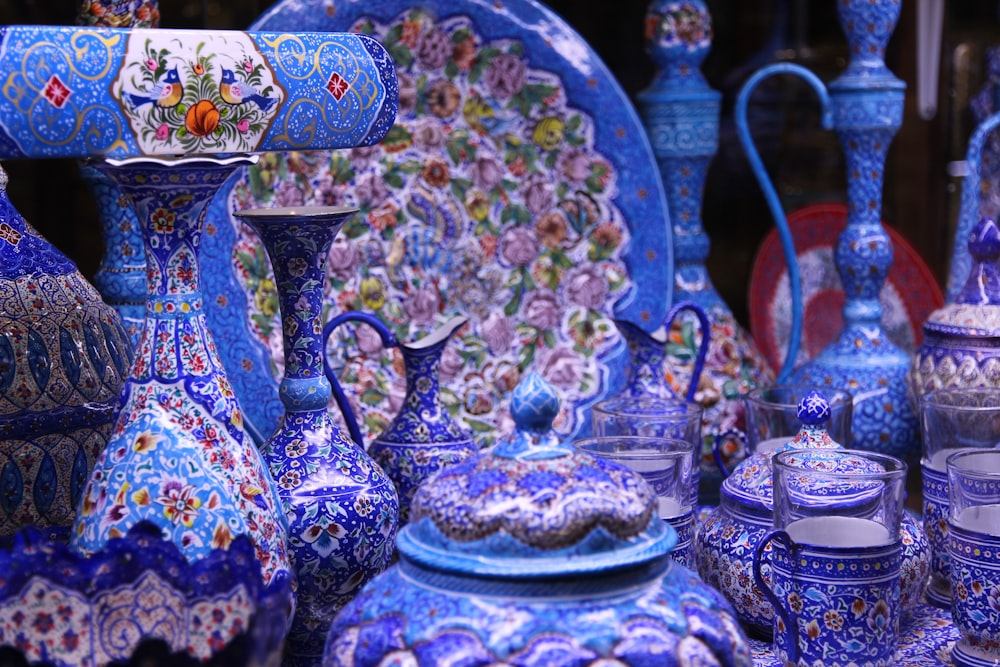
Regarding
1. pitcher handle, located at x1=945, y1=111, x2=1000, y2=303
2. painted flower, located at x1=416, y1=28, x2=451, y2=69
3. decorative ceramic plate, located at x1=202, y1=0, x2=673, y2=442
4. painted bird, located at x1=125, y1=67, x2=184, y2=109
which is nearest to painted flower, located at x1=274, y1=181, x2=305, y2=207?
decorative ceramic plate, located at x1=202, y1=0, x2=673, y2=442

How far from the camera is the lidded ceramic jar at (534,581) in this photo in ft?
2.75

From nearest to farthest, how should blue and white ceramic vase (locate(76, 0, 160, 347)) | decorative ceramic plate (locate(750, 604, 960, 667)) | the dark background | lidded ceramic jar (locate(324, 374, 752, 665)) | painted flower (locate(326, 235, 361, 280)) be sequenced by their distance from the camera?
1. lidded ceramic jar (locate(324, 374, 752, 665))
2. decorative ceramic plate (locate(750, 604, 960, 667))
3. blue and white ceramic vase (locate(76, 0, 160, 347))
4. painted flower (locate(326, 235, 361, 280))
5. the dark background

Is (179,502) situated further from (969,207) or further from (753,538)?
(969,207)

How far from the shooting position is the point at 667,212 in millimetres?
1656

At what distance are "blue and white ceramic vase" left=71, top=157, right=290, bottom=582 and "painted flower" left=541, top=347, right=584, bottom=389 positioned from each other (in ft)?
2.16

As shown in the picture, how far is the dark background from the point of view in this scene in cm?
197

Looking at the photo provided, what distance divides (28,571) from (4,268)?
323 millimetres

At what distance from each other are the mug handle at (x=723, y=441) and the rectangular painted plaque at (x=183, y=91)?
1.91 feet

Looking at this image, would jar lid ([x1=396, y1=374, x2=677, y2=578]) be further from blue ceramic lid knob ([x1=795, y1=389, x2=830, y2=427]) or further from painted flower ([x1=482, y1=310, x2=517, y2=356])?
painted flower ([x1=482, y1=310, x2=517, y2=356])

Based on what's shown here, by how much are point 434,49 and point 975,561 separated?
0.87 m

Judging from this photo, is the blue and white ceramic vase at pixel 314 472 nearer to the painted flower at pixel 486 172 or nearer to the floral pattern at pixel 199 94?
the floral pattern at pixel 199 94

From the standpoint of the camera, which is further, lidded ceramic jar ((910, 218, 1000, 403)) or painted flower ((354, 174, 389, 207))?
painted flower ((354, 174, 389, 207))

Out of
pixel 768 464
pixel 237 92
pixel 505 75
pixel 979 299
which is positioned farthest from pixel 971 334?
pixel 237 92

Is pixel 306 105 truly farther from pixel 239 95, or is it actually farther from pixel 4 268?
pixel 4 268
